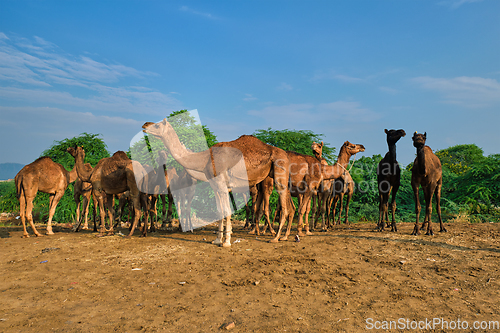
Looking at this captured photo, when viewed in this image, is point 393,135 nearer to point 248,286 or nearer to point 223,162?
point 223,162

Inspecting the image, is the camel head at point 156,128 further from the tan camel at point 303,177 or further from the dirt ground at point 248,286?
the tan camel at point 303,177

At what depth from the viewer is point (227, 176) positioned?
7.88 meters

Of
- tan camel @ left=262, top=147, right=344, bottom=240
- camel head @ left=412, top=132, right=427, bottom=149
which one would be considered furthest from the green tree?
tan camel @ left=262, top=147, right=344, bottom=240

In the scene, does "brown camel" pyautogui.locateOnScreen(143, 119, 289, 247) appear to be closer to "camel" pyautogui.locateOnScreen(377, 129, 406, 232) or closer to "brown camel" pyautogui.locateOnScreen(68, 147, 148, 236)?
"brown camel" pyautogui.locateOnScreen(68, 147, 148, 236)

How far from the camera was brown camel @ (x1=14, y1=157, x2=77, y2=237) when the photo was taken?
30.2 feet

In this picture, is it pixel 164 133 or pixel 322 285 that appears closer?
pixel 322 285

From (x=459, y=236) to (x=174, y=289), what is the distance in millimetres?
8876

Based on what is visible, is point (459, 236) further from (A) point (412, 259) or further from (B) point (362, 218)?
(B) point (362, 218)

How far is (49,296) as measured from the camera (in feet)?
15.2

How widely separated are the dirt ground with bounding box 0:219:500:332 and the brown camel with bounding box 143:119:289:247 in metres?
1.44

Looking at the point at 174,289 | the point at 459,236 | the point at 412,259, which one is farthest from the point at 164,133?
the point at 459,236

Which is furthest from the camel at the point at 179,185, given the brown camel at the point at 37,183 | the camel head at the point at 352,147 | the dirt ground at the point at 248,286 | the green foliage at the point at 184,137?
the camel head at the point at 352,147

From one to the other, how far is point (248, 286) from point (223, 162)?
3550 millimetres

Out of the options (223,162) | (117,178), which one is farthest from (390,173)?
(117,178)
